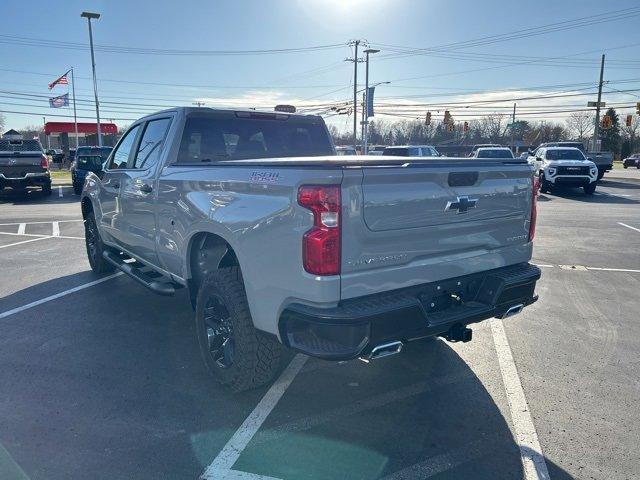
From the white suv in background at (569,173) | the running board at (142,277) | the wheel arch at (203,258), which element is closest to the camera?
the wheel arch at (203,258)

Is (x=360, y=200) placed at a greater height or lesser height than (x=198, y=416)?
greater

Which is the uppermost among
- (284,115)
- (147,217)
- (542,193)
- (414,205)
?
(284,115)

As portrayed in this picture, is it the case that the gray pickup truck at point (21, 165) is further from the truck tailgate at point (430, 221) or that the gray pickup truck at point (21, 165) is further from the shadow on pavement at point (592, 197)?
the shadow on pavement at point (592, 197)

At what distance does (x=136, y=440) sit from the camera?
3.12 meters

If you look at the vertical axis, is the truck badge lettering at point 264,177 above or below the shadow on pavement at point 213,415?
above

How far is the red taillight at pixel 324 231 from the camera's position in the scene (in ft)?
9.04

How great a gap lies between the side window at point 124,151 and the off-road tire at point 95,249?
1.17 m

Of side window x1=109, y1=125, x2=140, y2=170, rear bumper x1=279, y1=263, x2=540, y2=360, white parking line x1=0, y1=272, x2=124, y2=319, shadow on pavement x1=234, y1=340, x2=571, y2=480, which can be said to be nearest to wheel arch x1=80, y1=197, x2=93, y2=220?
white parking line x1=0, y1=272, x2=124, y2=319

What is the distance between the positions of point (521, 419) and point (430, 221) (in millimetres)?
1455

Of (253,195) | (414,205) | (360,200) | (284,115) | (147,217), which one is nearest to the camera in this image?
(360,200)

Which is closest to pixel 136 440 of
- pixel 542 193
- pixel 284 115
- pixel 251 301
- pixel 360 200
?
pixel 251 301

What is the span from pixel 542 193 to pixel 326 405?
20.7 meters

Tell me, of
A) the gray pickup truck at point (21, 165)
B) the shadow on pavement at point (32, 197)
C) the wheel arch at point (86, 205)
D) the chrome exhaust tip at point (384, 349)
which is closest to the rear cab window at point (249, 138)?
the chrome exhaust tip at point (384, 349)

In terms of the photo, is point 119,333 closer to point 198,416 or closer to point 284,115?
point 198,416
